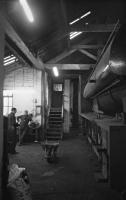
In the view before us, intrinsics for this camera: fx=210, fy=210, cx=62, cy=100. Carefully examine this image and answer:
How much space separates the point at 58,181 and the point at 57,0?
3.83m

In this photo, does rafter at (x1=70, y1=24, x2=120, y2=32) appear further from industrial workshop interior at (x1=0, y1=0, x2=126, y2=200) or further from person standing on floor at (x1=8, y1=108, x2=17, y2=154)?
person standing on floor at (x1=8, y1=108, x2=17, y2=154)

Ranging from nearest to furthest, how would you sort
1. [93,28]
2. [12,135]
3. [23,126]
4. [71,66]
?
[93,28]
[12,135]
[23,126]
[71,66]

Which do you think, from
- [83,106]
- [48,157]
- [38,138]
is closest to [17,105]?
[38,138]

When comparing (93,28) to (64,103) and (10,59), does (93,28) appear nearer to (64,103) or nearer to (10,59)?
(10,59)

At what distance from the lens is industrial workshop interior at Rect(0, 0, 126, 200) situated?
2838 mm

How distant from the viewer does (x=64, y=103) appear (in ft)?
41.0

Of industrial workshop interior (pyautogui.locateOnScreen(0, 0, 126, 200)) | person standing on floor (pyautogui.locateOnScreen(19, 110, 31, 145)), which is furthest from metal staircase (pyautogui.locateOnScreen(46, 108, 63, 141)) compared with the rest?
person standing on floor (pyautogui.locateOnScreen(19, 110, 31, 145))

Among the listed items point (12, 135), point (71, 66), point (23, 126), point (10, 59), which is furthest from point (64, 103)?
point (12, 135)

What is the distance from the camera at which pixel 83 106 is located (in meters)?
9.52

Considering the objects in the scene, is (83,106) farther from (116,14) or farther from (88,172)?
(88,172)

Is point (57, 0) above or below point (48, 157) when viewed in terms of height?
above

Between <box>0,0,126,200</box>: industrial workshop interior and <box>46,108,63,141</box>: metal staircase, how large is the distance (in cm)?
5

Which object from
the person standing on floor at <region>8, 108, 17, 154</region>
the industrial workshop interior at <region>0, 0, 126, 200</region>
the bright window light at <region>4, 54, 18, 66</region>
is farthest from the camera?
the bright window light at <region>4, 54, 18, 66</region>

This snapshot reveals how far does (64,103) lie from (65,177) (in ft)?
27.8
